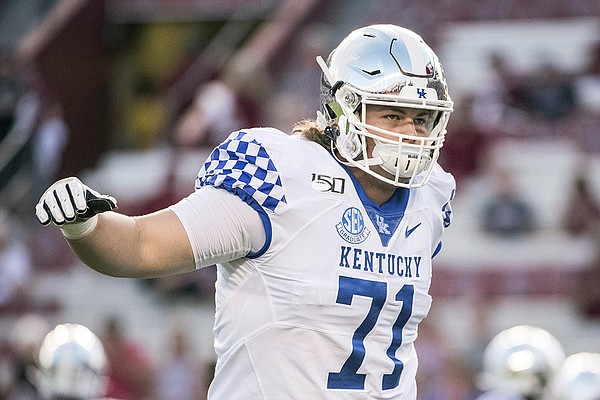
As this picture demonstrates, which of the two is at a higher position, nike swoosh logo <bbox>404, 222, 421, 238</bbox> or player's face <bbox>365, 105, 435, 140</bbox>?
player's face <bbox>365, 105, 435, 140</bbox>

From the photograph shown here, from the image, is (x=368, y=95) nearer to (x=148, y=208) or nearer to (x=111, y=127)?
(x=148, y=208)

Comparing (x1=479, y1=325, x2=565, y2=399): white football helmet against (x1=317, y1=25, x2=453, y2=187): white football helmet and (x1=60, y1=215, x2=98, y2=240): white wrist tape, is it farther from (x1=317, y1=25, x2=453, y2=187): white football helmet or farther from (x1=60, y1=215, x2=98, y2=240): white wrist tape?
(x1=60, y1=215, x2=98, y2=240): white wrist tape

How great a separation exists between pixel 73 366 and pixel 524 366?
199 cm

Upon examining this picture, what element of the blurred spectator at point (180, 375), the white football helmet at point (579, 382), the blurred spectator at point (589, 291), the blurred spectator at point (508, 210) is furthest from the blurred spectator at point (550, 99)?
the white football helmet at point (579, 382)

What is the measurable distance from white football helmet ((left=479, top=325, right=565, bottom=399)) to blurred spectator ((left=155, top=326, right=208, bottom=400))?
3.03m

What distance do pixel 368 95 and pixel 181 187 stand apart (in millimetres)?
7344

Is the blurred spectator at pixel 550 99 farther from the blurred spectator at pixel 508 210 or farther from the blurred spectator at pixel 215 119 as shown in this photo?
the blurred spectator at pixel 215 119

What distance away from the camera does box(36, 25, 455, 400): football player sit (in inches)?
128

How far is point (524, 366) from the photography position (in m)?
5.99

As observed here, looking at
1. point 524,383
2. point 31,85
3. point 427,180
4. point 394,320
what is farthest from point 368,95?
point 31,85

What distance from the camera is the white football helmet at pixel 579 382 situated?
17.4 feet

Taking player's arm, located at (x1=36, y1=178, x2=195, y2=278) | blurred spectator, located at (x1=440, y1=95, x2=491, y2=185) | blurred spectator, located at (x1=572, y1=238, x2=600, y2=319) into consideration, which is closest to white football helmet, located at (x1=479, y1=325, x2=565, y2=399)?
blurred spectator, located at (x1=572, y1=238, x2=600, y2=319)

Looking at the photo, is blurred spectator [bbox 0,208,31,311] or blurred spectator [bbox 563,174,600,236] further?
blurred spectator [bbox 0,208,31,311]

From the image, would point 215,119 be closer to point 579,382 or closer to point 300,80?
point 300,80
